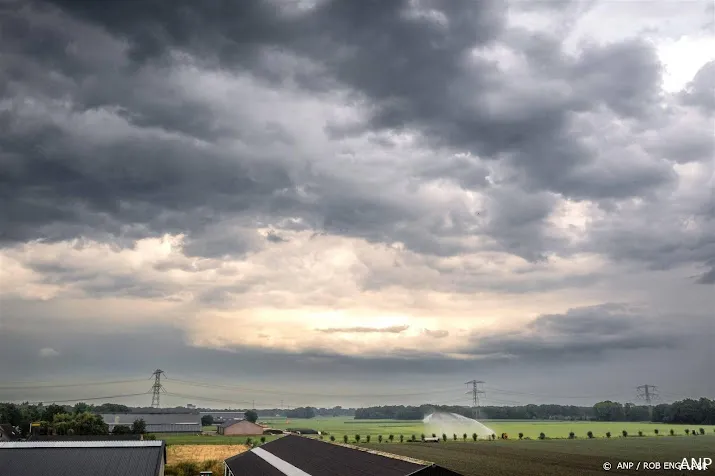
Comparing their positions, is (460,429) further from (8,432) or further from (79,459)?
(79,459)

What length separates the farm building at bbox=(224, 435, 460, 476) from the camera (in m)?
38.7

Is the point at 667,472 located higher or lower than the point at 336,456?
lower

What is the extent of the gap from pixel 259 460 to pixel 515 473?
29.3m

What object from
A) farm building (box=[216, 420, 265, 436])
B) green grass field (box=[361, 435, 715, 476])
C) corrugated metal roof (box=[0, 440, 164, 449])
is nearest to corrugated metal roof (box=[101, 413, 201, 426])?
farm building (box=[216, 420, 265, 436])

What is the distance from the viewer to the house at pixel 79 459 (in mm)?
54375

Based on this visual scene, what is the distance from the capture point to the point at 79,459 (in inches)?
2226

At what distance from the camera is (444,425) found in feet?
617

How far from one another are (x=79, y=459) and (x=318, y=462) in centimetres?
2381

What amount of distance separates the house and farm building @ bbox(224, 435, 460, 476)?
10035 millimetres

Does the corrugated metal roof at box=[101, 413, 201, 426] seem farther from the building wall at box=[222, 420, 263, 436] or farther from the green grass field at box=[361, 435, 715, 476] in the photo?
the green grass field at box=[361, 435, 715, 476]

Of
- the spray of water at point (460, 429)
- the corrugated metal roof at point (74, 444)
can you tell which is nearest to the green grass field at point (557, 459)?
the corrugated metal roof at point (74, 444)

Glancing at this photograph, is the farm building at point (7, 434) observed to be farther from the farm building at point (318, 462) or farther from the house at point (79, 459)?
the farm building at point (318, 462)

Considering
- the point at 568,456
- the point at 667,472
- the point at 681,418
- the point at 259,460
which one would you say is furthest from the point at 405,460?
the point at 681,418

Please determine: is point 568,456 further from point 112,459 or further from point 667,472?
point 112,459
